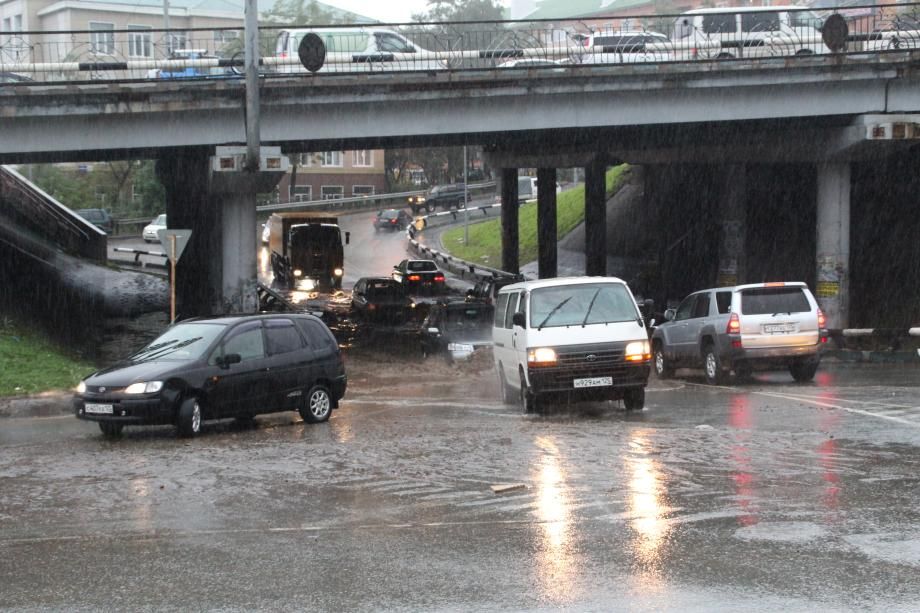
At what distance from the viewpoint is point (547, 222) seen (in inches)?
1964

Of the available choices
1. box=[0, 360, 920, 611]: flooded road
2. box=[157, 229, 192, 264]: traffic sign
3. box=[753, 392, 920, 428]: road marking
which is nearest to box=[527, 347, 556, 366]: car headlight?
box=[0, 360, 920, 611]: flooded road

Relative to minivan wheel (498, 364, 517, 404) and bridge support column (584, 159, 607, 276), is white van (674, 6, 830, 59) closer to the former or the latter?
bridge support column (584, 159, 607, 276)

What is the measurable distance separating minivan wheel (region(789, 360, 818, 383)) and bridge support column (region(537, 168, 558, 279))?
27.3 metres

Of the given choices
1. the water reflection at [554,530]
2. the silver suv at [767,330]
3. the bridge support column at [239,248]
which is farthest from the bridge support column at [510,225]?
the water reflection at [554,530]

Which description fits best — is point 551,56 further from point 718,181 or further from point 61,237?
point 61,237

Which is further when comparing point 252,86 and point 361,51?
point 361,51

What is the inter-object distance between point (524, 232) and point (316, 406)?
49.3m

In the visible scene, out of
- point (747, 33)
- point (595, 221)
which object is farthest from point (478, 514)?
point (595, 221)

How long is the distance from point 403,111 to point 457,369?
7.76 meters

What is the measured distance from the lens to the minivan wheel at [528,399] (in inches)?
682

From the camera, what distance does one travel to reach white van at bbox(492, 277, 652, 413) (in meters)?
16.8

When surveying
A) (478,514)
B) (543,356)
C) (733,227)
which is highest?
(733,227)

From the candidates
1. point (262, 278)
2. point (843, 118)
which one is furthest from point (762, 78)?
point (262, 278)

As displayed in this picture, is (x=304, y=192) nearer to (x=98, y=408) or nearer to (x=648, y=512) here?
(x=98, y=408)
